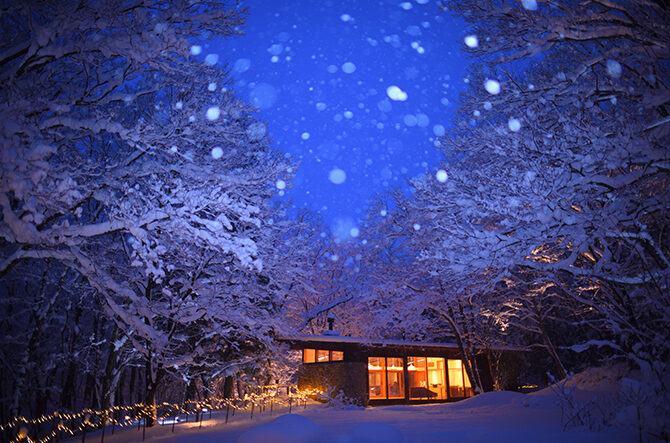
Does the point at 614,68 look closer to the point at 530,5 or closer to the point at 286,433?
the point at 530,5

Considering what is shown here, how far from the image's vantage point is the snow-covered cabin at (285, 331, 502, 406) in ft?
61.3

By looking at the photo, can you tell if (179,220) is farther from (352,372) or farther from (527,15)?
(352,372)

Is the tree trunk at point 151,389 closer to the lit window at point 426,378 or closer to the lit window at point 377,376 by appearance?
the lit window at point 377,376

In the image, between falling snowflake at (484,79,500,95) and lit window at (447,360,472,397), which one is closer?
falling snowflake at (484,79,500,95)

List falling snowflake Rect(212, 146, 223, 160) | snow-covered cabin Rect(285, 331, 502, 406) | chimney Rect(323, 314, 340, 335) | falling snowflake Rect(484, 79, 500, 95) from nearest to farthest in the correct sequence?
falling snowflake Rect(484, 79, 500, 95), falling snowflake Rect(212, 146, 223, 160), snow-covered cabin Rect(285, 331, 502, 406), chimney Rect(323, 314, 340, 335)

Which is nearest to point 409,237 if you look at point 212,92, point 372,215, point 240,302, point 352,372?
point 372,215

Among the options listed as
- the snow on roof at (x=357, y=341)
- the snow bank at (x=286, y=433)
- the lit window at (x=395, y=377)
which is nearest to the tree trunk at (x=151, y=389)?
the snow on roof at (x=357, y=341)

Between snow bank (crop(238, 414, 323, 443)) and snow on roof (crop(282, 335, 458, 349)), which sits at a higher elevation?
snow on roof (crop(282, 335, 458, 349))

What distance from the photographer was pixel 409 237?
722 inches

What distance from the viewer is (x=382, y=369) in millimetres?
21234

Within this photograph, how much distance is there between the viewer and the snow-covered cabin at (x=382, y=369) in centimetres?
1867

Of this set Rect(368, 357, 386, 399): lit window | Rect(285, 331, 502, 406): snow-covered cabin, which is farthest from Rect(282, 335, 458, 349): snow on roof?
Rect(368, 357, 386, 399): lit window

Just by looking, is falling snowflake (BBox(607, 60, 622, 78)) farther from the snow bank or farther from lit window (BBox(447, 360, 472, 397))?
lit window (BBox(447, 360, 472, 397))

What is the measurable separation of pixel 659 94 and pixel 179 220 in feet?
25.0
